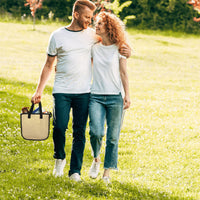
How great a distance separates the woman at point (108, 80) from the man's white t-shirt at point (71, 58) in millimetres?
128

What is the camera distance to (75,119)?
570 cm

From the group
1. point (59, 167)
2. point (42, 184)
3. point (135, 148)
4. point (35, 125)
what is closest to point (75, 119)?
point (35, 125)

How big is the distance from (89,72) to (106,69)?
267 mm

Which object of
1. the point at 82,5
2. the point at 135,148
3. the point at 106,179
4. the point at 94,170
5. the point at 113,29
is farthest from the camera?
the point at 135,148

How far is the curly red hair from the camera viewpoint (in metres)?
5.54

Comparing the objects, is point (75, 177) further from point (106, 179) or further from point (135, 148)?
point (135, 148)

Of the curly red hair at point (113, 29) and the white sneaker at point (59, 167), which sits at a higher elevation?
the curly red hair at point (113, 29)

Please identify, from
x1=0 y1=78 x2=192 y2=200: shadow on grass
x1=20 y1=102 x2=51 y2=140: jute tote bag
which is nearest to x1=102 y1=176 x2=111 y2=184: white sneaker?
x1=0 y1=78 x2=192 y2=200: shadow on grass

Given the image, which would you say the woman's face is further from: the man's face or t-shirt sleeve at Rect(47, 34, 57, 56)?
t-shirt sleeve at Rect(47, 34, 57, 56)

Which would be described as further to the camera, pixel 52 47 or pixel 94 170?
pixel 94 170

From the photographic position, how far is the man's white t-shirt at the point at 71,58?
5.45m

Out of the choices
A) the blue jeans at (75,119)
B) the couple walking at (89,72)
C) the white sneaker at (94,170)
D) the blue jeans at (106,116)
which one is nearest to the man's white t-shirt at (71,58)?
the couple walking at (89,72)

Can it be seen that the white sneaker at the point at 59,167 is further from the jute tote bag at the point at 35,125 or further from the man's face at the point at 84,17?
the man's face at the point at 84,17

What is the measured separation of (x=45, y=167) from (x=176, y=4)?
49118 mm
